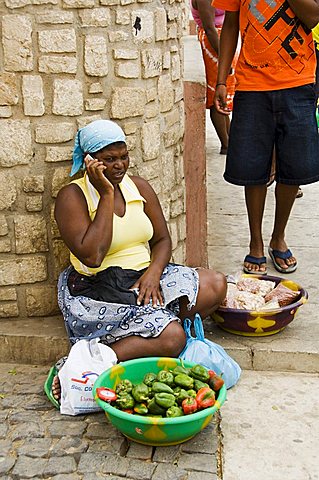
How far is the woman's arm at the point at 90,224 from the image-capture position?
353 centimetres

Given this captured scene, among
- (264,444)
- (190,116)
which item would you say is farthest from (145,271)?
(190,116)

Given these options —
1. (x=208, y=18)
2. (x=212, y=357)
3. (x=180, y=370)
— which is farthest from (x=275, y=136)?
(x=208, y=18)

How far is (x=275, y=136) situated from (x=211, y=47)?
2591 millimetres

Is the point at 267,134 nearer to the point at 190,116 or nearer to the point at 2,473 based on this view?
the point at 190,116

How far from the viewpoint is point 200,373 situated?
3318mm

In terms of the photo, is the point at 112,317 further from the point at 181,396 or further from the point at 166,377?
the point at 181,396

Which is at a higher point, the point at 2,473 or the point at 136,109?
the point at 136,109

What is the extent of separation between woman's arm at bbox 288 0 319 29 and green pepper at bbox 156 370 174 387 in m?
2.12

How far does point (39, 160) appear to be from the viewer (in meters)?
3.88

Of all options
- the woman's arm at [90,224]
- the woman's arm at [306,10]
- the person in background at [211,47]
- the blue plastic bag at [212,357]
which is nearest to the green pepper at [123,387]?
the blue plastic bag at [212,357]

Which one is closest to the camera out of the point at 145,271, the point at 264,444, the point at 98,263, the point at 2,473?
the point at 2,473

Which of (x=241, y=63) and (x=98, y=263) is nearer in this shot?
(x=98, y=263)

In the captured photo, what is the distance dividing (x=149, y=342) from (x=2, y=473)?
2.86 feet

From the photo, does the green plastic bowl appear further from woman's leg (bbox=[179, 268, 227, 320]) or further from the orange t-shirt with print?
the orange t-shirt with print
